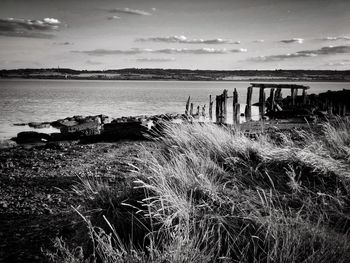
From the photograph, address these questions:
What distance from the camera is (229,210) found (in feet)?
14.7

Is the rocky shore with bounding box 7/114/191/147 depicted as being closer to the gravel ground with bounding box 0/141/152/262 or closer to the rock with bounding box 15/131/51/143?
the rock with bounding box 15/131/51/143

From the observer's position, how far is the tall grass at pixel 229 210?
3.46 meters

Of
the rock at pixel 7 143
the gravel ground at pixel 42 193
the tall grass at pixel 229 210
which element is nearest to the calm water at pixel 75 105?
the rock at pixel 7 143

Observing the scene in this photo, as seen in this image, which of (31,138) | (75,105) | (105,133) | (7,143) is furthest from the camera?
(75,105)

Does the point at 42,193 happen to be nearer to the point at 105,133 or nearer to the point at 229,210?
the point at 229,210

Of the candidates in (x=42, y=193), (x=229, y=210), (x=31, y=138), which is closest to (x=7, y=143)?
(x=31, y=138)

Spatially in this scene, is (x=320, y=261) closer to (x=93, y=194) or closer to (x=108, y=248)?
(x=108, y=248)

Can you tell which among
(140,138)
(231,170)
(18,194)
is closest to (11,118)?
(140,138)

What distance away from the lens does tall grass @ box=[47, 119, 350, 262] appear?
11.3ft

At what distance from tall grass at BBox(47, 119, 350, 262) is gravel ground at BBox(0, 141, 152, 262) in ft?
2.68

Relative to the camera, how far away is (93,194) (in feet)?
16.1

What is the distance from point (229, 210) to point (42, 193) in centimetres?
393

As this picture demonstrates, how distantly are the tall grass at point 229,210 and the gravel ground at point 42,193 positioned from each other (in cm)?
82

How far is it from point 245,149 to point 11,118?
2640 centimetres
